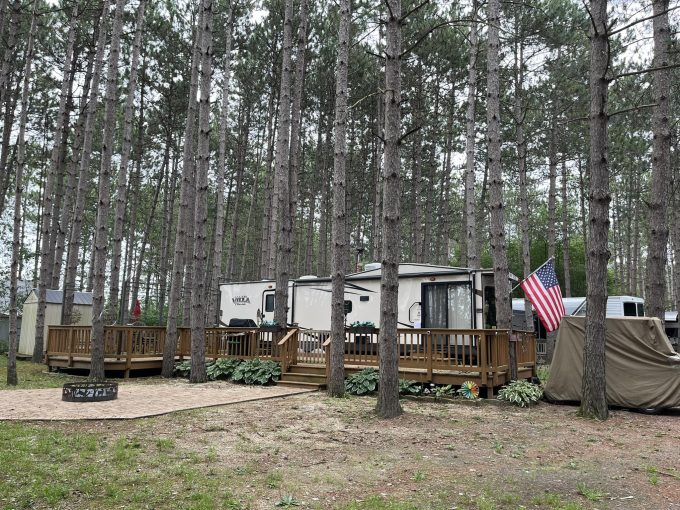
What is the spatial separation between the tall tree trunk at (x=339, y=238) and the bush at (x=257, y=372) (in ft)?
7.45

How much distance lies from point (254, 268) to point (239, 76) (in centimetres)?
1891

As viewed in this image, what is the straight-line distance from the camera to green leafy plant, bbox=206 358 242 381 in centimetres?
1162

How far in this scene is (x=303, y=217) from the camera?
33938 millimetres

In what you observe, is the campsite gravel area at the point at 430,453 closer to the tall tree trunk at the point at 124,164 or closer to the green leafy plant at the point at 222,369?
the green leafy plant at the point at 222,369

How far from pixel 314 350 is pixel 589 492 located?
7673mm

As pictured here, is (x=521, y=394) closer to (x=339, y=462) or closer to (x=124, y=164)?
(x=339, y=462)

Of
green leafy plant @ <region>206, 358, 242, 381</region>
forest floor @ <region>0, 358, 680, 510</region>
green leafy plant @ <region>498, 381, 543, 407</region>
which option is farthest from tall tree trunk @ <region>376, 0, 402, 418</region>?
green leafy plant @ <region>206, 358, 242, 381</region>

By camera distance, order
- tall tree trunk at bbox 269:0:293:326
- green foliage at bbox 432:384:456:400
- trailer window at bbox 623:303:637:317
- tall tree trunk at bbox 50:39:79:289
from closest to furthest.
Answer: green foliage at bbox 432:384:456:400
tall tree trunk at bbox 269:0:293:326
tall tree trunk at bbox 50:39:79:289
trailer window at bbox 623:303:637:317

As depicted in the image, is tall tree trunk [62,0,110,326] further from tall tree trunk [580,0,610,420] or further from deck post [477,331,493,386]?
tall tree trunk [580,0,610,420]

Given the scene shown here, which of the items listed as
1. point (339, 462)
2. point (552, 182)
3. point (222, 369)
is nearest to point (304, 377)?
point (222, 369)

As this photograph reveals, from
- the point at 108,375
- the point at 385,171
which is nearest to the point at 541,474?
the point at 385,171

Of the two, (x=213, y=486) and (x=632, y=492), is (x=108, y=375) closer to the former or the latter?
(x=213, y=486)

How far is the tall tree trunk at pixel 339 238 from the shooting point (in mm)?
8791

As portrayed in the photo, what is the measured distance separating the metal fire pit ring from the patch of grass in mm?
6872
